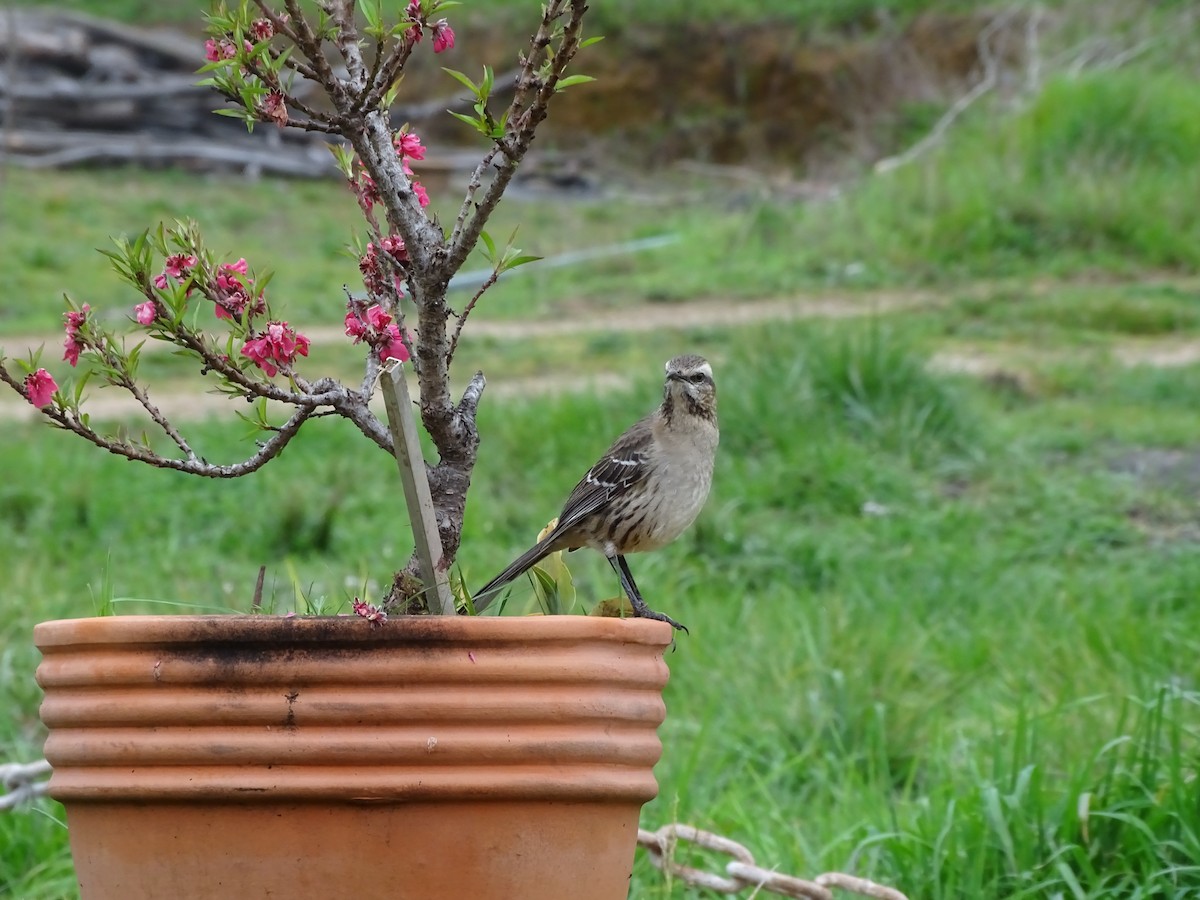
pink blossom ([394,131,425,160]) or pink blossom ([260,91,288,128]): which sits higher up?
pink blossom ([394,131,425,160])

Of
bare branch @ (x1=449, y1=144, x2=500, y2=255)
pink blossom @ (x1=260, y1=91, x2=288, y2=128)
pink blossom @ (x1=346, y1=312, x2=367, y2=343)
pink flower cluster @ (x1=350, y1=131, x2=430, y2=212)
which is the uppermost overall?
pink flower cluster @ (x1=350, y1=131, x2=430, y2=212)

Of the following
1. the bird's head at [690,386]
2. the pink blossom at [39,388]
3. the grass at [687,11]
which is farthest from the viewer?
the grass at [687,11]

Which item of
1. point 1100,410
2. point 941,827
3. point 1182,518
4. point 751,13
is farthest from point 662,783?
point 751,13

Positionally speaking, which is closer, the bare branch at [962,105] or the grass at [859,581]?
the grass at [859,581]

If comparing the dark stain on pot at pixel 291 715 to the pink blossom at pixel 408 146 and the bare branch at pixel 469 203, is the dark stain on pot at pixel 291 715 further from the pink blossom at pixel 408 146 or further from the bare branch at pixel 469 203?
the pink blossom at pixel 408 146

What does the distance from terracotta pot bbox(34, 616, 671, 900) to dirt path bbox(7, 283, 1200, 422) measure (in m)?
5.66

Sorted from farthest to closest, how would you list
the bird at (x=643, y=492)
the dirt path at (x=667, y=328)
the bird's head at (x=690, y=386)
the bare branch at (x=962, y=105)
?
the bare branch at (x=962, y=105) → the dirt path at (x=667, y=328) → the bird's head at (x=690, y=386) → the bird at (x=643, y=492)

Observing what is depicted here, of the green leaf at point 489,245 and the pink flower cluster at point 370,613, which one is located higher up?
the green leaf at point 489,245

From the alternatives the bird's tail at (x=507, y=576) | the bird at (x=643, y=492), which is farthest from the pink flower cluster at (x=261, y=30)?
the bird at (x=643, y=492)

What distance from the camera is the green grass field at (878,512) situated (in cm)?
358

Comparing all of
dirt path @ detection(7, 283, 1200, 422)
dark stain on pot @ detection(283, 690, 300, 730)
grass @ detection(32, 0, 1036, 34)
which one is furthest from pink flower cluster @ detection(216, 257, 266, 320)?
grass @ detection(32, 0, 1036, 34)

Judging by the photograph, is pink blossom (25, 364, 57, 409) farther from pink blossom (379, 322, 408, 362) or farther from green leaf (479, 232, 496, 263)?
green leaf (479, 232, 496, 263)

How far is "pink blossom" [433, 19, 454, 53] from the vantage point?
2.21 meters

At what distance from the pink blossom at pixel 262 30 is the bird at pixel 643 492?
49.7 inches
